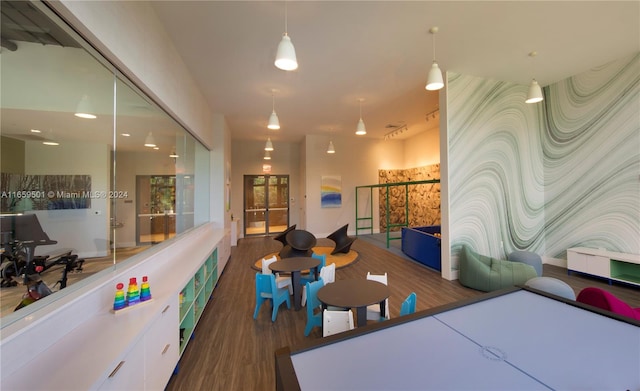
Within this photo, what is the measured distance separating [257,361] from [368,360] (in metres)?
1.61

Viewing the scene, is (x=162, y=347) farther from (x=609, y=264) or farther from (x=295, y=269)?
(x=609, y=264)

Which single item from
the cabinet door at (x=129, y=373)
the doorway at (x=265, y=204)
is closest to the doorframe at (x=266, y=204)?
the doorway at (x=265, y=204)

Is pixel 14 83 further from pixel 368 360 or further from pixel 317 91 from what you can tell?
pixel 317 91

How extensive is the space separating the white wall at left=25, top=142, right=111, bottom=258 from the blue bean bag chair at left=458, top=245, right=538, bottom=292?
4570mm

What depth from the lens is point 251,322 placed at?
9.61 ft

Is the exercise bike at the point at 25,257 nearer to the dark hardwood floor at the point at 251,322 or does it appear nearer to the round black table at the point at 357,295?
the dark hardwood floor at the point at 251,322

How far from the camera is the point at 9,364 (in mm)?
1046

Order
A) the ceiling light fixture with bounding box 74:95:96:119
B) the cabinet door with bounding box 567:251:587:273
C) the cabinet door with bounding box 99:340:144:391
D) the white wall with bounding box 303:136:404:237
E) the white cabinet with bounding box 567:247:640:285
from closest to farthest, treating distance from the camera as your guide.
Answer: the cabinet door with bounding box 99:340:144:391 → the ceiling light fixture with bounding box 74:95:96:119 → the white cabinet with bounding box 567:247:640:285 → the cabinet door with bounding box 567:251:587:273 → the white wall with bounding box 303:136:404:237

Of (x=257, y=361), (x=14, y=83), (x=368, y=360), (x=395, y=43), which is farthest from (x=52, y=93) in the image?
(x=395, y=43)

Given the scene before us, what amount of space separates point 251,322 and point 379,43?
4007 millimetres

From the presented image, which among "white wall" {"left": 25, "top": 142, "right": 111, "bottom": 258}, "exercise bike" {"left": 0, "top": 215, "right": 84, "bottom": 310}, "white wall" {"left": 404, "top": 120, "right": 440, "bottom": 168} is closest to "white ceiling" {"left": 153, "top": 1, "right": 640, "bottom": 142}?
"white wall" {"left": 25, "top": 142, "right": 111, "bottom": 258}

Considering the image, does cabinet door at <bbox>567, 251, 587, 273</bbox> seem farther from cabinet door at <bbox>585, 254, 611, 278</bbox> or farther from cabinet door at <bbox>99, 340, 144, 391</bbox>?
cabinet door at <bbox>99, 340, 144, 391</bbox>

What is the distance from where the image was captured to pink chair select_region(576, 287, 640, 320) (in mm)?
1718

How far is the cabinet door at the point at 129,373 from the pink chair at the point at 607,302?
3.11 meters
